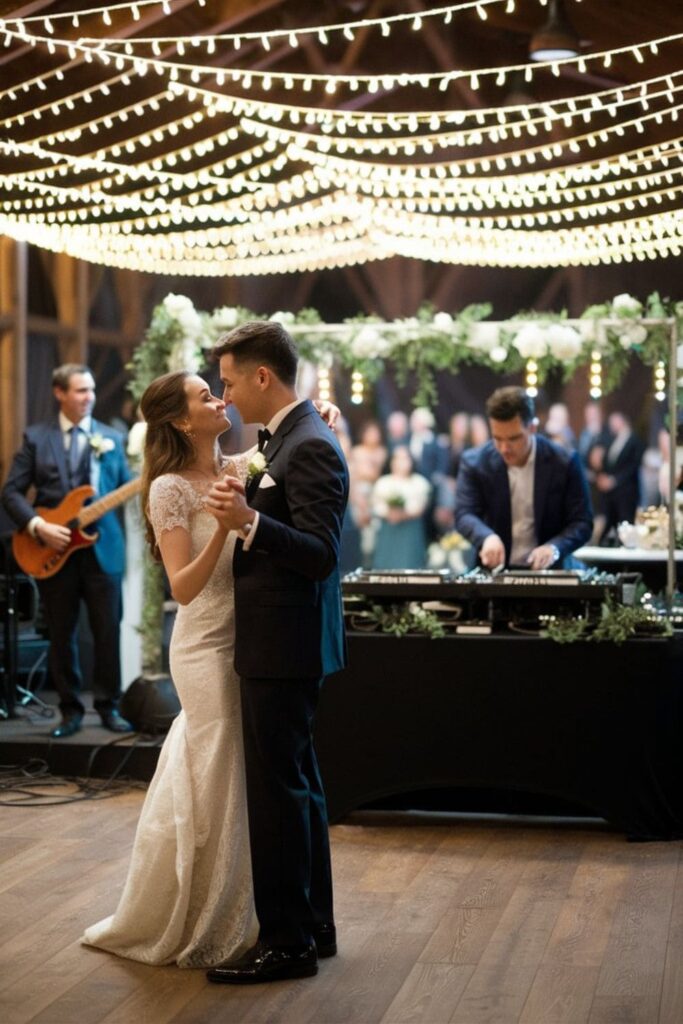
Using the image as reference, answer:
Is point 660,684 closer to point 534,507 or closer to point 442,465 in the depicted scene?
point 534,507

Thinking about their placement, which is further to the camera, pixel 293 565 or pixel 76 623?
pixel 76 623

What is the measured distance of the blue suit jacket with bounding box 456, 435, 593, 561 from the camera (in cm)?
617

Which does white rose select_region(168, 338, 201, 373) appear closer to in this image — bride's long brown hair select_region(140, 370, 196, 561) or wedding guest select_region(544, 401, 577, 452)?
wedding guest select_region(544, 401, 577, 452)

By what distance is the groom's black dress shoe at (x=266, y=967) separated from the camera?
11.9 ft

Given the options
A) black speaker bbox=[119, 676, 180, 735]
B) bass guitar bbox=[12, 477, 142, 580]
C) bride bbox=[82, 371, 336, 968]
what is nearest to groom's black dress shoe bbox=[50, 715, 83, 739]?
black speaker bbox=[119, 676, 180, 735]

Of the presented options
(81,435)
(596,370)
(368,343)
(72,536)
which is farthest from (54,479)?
(596,370)

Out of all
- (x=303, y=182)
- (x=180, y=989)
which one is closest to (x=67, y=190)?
(x=303, y=182)

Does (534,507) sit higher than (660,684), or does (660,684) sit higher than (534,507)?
(534,507)

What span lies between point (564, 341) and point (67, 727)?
9.73 ft

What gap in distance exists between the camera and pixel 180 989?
360 centimetres

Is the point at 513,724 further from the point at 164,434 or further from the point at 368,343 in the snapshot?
the point at 368,343

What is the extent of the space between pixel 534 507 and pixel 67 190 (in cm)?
257

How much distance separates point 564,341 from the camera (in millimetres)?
6648

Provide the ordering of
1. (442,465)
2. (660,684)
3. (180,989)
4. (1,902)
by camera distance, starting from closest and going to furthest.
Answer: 1. (180,989)
2. (1,902)
3. (660,684)
4. (442,465)
